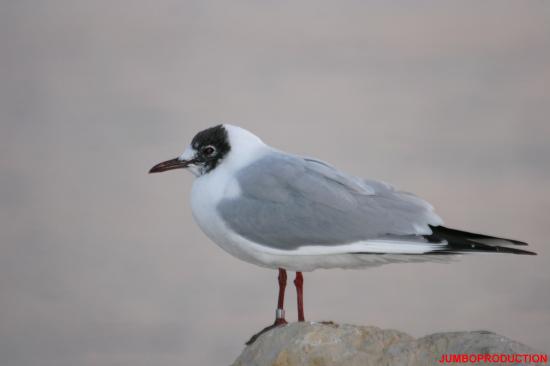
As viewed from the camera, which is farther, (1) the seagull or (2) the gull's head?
(2) the gull's head

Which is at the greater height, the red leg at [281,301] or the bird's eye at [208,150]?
the bird's eye at [208,150]

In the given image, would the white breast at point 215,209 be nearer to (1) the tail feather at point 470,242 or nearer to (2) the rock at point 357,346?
(2) the rock at point 357,346

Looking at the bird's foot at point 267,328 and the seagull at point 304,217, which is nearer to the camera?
the seagull at point 304,217

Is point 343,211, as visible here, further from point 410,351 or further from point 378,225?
point 410,351

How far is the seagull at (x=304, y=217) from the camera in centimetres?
678

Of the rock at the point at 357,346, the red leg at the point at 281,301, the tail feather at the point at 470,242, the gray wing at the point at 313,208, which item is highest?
the gray wing at the point at 313,208

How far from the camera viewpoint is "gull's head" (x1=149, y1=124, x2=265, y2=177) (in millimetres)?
7406

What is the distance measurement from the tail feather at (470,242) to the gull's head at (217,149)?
5.11 ft

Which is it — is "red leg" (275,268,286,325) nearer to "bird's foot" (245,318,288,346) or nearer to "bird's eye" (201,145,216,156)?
"bird's foot" (245,318,288,346)

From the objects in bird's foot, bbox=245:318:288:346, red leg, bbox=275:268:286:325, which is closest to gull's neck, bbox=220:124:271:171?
red leg, bbox=275:268:286:325

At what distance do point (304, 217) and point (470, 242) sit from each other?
1.17 metres

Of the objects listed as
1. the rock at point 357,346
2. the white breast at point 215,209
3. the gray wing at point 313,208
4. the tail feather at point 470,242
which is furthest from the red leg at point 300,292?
the tail feather at point 470,242

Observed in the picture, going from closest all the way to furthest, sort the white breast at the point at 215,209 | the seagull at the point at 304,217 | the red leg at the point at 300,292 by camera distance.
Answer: the seagull at the point at 304,217, the white breast at the point at 215,209, the red leg at the point at 300,292

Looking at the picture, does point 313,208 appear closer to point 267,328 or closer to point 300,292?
point 300,292
